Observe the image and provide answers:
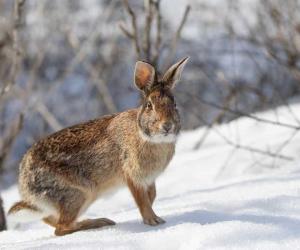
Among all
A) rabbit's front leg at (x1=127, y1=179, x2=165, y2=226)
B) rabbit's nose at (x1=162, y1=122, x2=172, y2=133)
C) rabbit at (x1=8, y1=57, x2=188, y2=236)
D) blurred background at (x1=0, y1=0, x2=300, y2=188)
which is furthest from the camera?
blurred background at (x1=0, y1=0, x2=300, y2=188)

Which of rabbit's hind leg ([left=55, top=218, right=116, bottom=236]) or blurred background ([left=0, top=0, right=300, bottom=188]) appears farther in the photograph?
blurred background ([left=0, top=0, right=300, bottom=188])

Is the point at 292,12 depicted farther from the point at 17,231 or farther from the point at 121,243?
the point at 121,243

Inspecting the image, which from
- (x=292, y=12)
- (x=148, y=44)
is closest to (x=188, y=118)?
(x=292, y=12)

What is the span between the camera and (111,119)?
5.13 metres

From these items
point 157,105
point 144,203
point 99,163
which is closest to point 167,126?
point 157,105

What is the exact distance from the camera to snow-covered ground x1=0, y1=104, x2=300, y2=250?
4.05m

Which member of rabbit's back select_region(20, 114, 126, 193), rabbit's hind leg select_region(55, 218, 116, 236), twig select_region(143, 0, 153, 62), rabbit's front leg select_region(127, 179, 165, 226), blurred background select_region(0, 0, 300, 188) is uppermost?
twig select_region(143, 0, 153, 62)

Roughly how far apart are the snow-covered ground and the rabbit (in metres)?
0.18

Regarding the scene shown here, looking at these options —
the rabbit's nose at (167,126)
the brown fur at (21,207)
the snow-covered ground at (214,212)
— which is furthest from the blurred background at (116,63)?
the rabbit's nose at (167,126)

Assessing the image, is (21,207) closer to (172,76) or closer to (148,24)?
(172,76)

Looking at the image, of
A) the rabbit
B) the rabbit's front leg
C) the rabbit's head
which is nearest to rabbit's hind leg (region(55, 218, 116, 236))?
the rabbit

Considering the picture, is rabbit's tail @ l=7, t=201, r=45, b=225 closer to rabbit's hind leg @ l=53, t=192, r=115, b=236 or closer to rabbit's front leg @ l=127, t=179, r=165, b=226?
rabbit's hind leg @ l=53, t=192, r=115, b=236

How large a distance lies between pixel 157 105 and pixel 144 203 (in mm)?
613

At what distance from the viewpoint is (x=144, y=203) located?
4730mm
